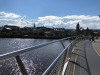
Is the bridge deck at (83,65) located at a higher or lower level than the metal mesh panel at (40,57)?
lower

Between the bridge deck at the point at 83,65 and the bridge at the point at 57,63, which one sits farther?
the bridge deck at the point at 83,65

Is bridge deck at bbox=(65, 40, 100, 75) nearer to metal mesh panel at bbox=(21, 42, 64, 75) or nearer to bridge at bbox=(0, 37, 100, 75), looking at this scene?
bridge at bbox=(0, 37, 100, 75)

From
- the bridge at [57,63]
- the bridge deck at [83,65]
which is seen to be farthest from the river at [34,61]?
the bridge deck at [83,65]

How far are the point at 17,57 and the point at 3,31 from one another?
181799 millimetres

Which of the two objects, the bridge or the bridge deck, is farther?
the bridge deck

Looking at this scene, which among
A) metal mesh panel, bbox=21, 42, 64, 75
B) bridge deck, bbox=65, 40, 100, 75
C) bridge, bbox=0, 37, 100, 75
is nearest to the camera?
bridge, bbox=0, 37, 100, 75

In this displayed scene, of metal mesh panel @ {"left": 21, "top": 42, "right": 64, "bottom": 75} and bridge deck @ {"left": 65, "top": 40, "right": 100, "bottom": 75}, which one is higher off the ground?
metal mesh panel @ {"left": 21, "top": 42, "right": 64, "bottom": 75}

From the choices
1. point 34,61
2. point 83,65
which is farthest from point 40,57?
point 83,65

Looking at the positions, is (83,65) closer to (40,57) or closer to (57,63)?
(40,57)

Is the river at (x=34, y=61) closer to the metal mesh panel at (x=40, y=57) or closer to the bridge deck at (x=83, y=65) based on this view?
the metal mesh panel at (x=40, y=57)

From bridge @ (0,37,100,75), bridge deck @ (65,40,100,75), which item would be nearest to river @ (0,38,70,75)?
bridge @ (0,37,100,75)

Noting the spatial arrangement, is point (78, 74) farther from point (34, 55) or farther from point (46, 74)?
point (46, 74)

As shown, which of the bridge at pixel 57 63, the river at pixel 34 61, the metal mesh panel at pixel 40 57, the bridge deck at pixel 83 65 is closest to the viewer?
the bridge at pixel 57 63

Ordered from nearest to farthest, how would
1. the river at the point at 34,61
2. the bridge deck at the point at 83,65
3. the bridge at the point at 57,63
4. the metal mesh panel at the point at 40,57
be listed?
the bridge at the point at 57,63, the river at the point at 34,61, the metal mesh panel at the point at 40,57, the bridge deck at the point at 83,65
